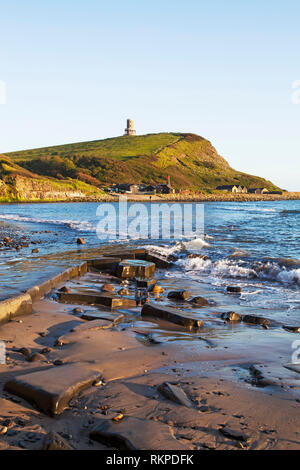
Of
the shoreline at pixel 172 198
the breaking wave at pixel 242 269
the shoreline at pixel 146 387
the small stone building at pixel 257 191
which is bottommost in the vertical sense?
the breaking wave at pixel 242 269

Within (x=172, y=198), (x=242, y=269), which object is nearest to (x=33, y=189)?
(x=172, y=198)

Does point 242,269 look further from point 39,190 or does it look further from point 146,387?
point 39,190

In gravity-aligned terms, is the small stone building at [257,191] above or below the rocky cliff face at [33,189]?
above

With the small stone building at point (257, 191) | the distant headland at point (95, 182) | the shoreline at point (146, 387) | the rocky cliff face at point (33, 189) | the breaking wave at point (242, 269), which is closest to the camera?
the shoreline at point (146, 387)

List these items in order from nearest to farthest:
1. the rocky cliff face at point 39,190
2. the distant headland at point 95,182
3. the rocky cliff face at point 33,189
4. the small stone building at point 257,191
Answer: the rocky cliff face at point 33,189 → the rocky cliff face at point 39,190 → the distant headland at point 95,182 → the small stone building at point 257,191

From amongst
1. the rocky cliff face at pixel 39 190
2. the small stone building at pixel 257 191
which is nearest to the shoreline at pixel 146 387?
the rocky cliff face at pixel 39 190

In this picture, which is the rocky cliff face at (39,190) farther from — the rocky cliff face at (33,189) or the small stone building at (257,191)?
the small stone building at (257,191)

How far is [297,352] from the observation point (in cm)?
567

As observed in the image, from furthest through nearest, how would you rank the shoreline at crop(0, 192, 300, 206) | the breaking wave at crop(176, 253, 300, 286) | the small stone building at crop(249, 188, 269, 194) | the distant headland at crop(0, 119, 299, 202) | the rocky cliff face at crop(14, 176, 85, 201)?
the small stone building at crop(249, 188, 269, 194)
the shoreline at crop(0, 192, 300, 206)
the distant headland at crop(0, 119, 299, 202)
the rocky cliff face at crop(14, 176, 85, 201)
the breaking wave at crop(176, 253, 300, 286)

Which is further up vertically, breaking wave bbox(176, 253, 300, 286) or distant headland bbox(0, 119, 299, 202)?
distant headland bbox(0, 119, 299, 202)

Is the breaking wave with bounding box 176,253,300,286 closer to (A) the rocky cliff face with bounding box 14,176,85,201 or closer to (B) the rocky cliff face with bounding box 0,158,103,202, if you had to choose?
(B) the rocky cliff face with bounding box 0,158,103,202

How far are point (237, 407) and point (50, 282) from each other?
6.77 meters

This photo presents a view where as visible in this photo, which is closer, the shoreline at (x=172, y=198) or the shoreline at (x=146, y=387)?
the shoreline at (x=146, y=387)

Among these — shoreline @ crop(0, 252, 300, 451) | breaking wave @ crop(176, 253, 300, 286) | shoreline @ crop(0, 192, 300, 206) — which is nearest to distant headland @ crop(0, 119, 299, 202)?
shoreline @ crop(0, 192, 300, 206)
